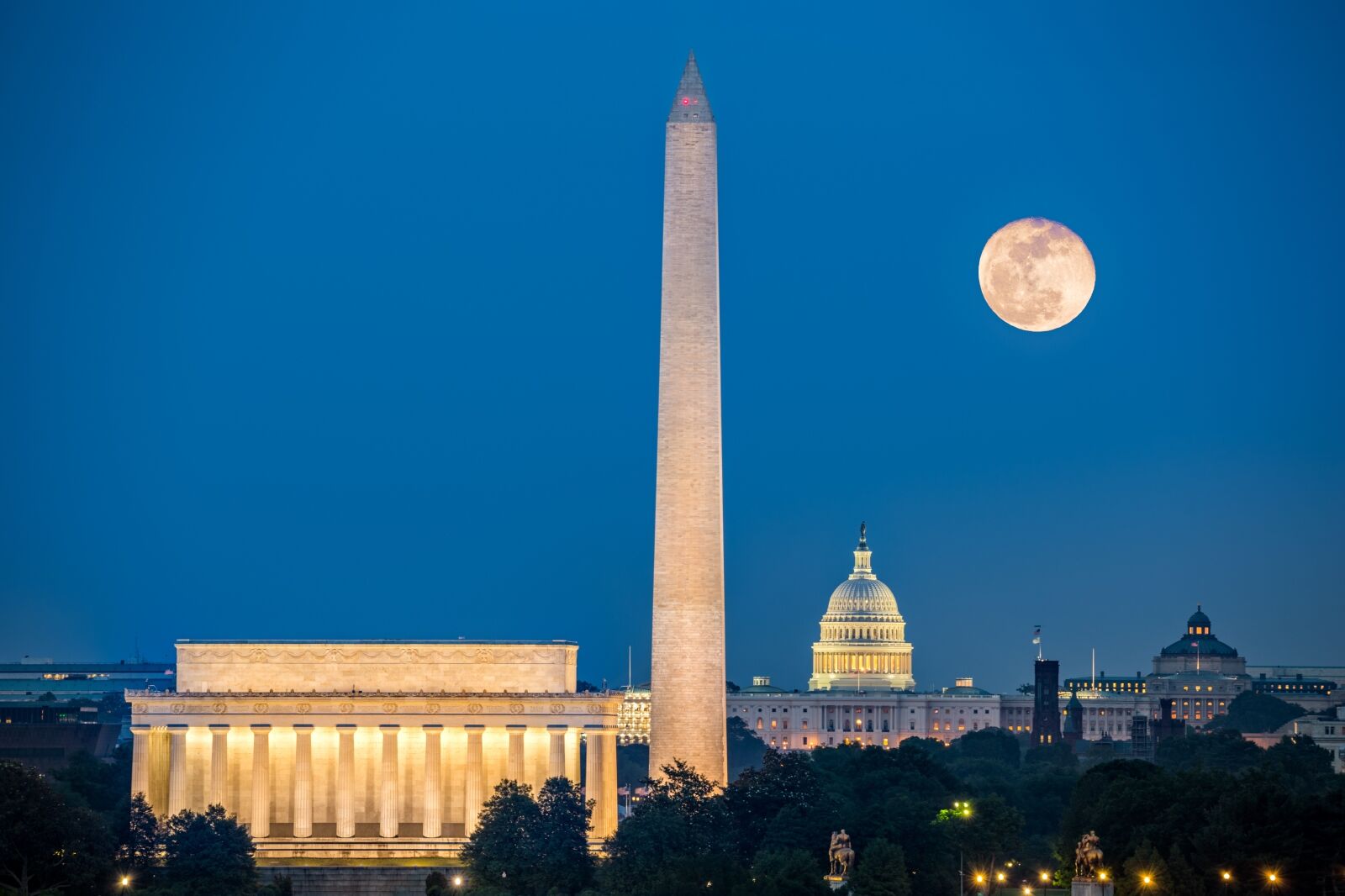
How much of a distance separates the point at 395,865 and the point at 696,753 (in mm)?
16093

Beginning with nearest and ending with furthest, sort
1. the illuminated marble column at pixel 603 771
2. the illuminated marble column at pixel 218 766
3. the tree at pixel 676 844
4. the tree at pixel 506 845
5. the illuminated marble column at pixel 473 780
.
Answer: the tree at pixel 676 844 < the tree at pixel 506 845 < the illuminated marble column at pixel 218 766 < the illuminated marble column at pixel 473 780 < the illuminated marble column at pixel 603 771

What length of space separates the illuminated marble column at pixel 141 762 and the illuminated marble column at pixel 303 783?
7.66 m

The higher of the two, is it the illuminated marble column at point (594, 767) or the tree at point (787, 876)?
the illuminated marble column at point (594, 767)

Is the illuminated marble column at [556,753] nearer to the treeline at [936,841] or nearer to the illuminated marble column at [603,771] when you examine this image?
the illuminated marble column at [603,771]

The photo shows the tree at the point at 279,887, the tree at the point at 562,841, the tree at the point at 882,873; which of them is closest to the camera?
the tree at the point at 882,873

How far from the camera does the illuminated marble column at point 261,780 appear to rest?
166000 millimetres

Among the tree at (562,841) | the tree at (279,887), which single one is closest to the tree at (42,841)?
the tree at (279,887)

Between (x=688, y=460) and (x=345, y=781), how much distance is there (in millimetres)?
25616

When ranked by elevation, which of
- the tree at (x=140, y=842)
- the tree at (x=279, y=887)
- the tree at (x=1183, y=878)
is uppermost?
the tree at (x=140, y=842)

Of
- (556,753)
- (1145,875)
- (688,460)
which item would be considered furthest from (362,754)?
(1145,875)

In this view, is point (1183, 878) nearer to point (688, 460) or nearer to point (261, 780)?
point (688, 460)

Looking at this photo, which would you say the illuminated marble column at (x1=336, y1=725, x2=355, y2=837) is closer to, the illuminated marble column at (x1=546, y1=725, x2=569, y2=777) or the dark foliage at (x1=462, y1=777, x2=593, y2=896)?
the illuminated marble column at (x1=546, y1=725, x2=569, y2=777)

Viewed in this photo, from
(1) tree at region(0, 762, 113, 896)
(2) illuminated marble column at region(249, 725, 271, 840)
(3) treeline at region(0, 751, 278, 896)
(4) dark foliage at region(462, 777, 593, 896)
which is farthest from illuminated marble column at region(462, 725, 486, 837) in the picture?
(1) tree at region(0, 762, 113, 896)

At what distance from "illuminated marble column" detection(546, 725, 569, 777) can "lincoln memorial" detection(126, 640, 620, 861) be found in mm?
62
